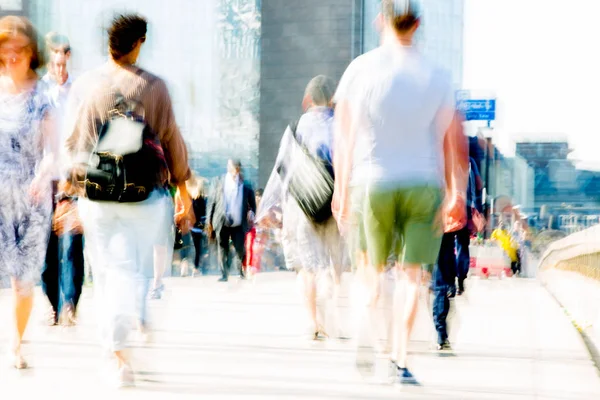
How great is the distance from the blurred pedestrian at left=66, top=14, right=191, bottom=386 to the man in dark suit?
9.43 meters

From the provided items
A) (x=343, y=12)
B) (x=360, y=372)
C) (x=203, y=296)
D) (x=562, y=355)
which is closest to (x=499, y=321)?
(x=562, y=355)

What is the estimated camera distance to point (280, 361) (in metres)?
6.73

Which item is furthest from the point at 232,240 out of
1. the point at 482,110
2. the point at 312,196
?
the point at 482,110

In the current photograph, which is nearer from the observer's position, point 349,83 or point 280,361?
point 349,83

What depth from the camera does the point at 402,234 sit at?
18.4ft

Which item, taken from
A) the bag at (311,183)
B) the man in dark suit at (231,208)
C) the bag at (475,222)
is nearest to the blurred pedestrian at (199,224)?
the man in dark suit at (231,208)

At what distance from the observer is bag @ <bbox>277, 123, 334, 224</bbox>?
24.7 feet

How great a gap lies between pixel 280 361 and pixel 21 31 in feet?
7.77

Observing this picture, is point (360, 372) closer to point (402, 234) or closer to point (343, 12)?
point (402, 234)

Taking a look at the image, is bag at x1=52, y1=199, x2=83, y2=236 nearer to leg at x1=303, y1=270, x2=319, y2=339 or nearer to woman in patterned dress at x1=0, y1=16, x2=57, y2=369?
woman in patterned dress at x1=0, y1=16, x2=57, y2=369

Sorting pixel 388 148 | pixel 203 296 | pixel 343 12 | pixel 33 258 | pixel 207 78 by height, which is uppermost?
pixel 343 12

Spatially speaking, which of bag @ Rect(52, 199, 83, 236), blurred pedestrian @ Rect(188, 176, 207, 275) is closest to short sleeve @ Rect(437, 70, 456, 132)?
bag @ Rect(52, 199, 83, 236)

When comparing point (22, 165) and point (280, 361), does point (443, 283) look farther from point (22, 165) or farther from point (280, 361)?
point (22, 165)

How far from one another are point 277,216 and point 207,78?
3594 cm
